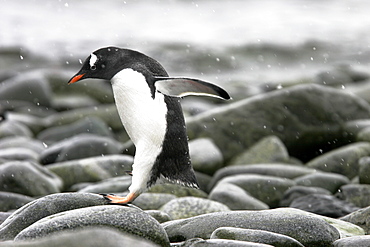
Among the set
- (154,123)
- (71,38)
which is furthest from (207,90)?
(71,38)

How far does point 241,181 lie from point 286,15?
21175 mm

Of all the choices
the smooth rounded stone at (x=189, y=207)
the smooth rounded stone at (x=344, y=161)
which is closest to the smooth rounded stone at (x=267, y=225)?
the smooth rounded stone at (x=189, y=207)

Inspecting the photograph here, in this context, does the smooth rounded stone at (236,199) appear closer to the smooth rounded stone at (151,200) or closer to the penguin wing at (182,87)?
the smooth rounded stone at (151,200)

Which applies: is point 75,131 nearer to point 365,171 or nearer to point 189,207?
point 189,207

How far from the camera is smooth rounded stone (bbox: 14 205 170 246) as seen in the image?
12.4 feet

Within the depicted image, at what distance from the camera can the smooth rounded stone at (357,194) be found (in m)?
6.22

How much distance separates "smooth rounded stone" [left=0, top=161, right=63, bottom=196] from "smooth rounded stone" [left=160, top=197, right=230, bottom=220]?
64.2 inches

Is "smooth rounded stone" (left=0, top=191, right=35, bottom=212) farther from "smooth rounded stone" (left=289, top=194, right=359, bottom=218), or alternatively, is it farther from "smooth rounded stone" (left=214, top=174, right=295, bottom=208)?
"smooth rounded stone" (left=289, top=194, right=359, bottom=218)

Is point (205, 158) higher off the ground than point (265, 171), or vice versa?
point (265, 171)

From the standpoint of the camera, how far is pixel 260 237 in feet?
12.7

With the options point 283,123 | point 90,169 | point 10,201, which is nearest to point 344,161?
point 283,123

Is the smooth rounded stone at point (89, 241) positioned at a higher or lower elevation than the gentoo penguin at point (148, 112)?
higher

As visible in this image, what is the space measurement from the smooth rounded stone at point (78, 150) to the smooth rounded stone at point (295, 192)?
106 inches

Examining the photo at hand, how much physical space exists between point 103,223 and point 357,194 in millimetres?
3331
